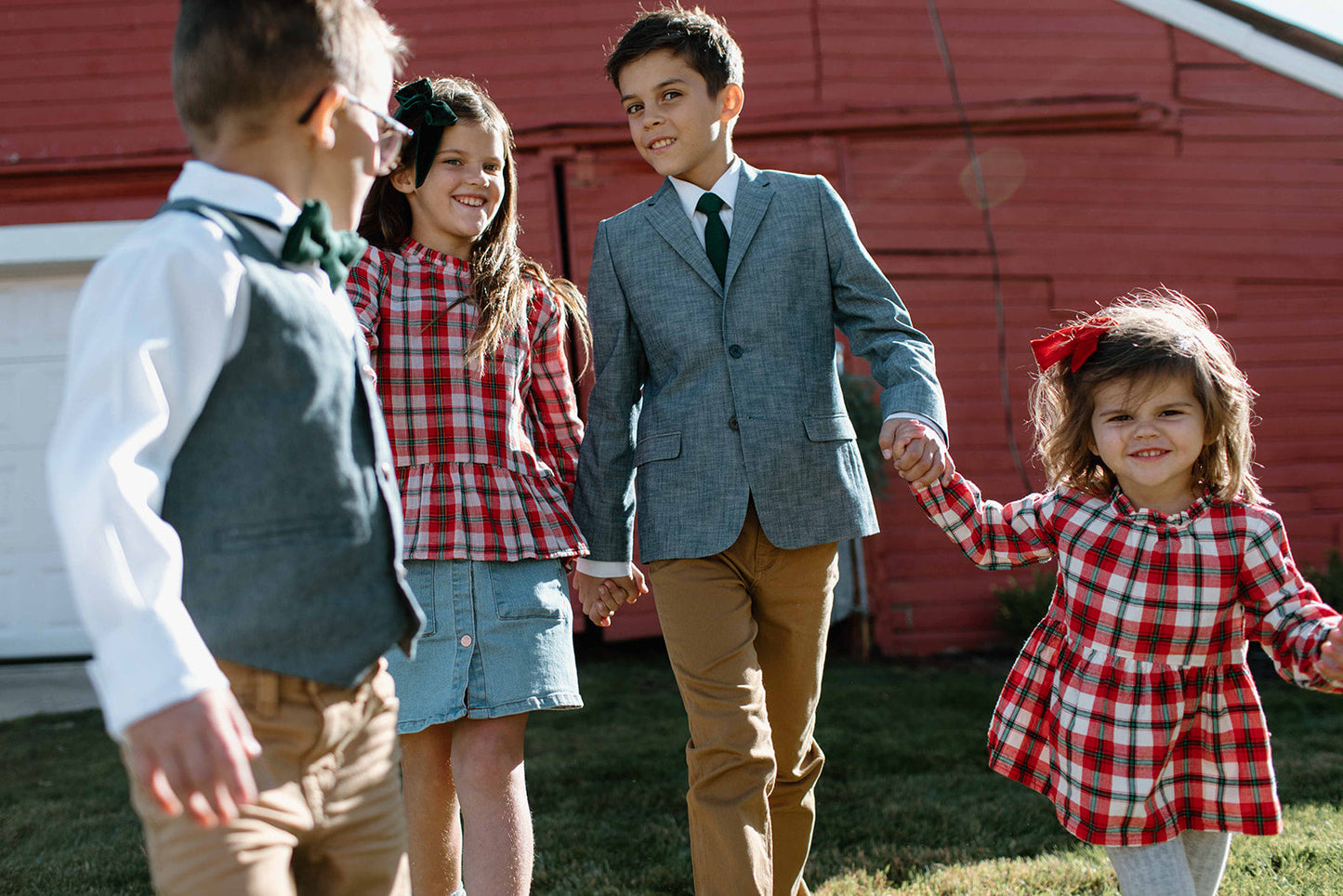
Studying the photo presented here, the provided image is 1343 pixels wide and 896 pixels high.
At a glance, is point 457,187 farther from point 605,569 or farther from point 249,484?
point 249,484

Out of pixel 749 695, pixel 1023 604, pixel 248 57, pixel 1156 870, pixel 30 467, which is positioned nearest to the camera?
pixel 248 57

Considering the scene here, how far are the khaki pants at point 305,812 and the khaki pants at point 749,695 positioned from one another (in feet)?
3.17

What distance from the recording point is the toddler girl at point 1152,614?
88.6 inches

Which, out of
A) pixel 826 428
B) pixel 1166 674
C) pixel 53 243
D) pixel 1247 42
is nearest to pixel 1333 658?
pixel 1166 674

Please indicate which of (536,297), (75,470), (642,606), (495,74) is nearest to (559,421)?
(536,297)

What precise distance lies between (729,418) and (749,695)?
619mm

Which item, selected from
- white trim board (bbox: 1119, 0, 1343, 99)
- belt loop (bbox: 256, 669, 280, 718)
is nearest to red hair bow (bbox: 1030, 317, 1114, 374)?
belt loop (bbox: 256, 669, 280, 718)

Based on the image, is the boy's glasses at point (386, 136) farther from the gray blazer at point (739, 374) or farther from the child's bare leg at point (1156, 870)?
the child's bare leg at point (1156, 870)

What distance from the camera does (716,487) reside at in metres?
2.57

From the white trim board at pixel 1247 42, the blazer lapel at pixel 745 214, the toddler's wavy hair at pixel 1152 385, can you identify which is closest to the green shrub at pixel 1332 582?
the white trim board at pixel 1247 42

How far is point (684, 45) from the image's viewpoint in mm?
2715

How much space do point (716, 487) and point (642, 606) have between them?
4.69m

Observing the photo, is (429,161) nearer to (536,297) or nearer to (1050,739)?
(536,297)

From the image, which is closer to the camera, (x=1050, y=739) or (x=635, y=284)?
(x=1050, y=739)
